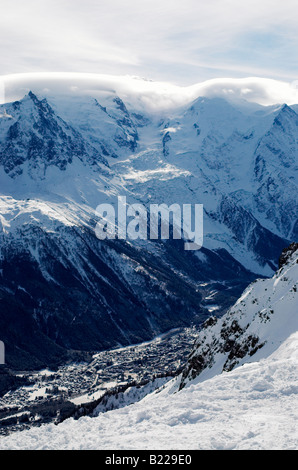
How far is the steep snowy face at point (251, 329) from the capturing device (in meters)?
107

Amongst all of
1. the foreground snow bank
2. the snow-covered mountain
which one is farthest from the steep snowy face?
the foreground snow bank

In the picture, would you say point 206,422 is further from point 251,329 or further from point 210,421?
point 251,329

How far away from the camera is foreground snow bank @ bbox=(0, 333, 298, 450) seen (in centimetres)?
5616

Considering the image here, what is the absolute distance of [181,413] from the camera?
213ft

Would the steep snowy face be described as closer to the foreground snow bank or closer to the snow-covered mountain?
the snow-covered mountain

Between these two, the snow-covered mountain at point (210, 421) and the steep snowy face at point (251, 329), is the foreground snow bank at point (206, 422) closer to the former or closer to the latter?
the snow-covered mountain at point (210, 421)

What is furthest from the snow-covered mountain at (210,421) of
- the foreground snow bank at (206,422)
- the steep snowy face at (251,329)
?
the steep snowy face at (251,329)

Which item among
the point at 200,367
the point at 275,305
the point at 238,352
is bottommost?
the point at 200,367

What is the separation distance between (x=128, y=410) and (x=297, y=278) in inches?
2552

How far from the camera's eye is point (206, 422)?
61.7 meters

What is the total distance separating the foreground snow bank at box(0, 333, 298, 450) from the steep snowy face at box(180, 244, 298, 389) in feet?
87.5

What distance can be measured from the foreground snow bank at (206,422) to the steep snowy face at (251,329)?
26682mm
